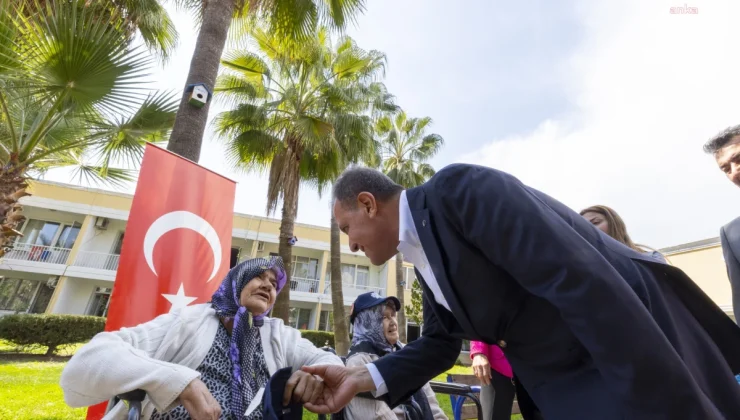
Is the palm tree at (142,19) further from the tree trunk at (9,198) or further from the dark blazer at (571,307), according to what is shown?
the dark blazer at (571,307)

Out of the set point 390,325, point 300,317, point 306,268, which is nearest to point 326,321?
point 300,317

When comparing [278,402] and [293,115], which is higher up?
[293,115]

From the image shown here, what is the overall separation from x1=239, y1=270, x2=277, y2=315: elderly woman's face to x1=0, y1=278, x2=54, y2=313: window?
21.6 metres

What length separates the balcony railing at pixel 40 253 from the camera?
1723 centimetres

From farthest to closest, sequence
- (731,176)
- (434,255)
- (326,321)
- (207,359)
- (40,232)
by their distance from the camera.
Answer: (326,321), (40,232), (731,176), (207,359), (434,255)

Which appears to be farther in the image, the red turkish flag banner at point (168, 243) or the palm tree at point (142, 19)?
the palm tree at point (142, 19)

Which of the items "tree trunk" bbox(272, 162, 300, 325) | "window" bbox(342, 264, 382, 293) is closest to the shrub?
"window" bbox(342, 264, 382, 293)

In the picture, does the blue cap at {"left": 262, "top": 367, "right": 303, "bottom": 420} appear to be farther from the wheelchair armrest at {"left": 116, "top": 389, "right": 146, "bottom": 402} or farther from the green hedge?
the green hedge

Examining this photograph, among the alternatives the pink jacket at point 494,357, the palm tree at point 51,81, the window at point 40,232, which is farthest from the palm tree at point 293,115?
the window at point 40,232

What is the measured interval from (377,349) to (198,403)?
1.86 m

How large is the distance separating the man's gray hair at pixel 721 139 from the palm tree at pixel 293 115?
7285 mm

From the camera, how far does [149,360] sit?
1498 mm

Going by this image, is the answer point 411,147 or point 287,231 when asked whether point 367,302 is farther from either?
point 411,147

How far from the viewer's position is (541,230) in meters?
0.88
